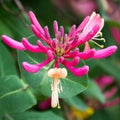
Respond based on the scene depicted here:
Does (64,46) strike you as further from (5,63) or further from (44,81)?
(5,63)

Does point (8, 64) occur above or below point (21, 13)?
below

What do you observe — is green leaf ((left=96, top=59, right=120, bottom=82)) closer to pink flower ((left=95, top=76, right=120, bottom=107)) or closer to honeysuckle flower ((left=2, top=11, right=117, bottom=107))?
pink flower ((left=95, top=76, right=120, bottom=107))

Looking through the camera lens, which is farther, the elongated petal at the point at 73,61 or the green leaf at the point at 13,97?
the green leaf at the point at 13,97

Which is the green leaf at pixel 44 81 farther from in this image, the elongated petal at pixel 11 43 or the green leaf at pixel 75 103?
the green leaf at pixel 75 103

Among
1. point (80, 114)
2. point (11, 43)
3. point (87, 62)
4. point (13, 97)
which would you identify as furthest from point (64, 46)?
point (80, 114)

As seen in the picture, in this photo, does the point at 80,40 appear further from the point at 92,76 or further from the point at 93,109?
the point at 93,109

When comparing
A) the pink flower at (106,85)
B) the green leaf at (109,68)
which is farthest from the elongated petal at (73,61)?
the pink flower at (106,85)

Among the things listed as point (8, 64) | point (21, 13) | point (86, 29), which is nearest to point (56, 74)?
point (86, 29)
